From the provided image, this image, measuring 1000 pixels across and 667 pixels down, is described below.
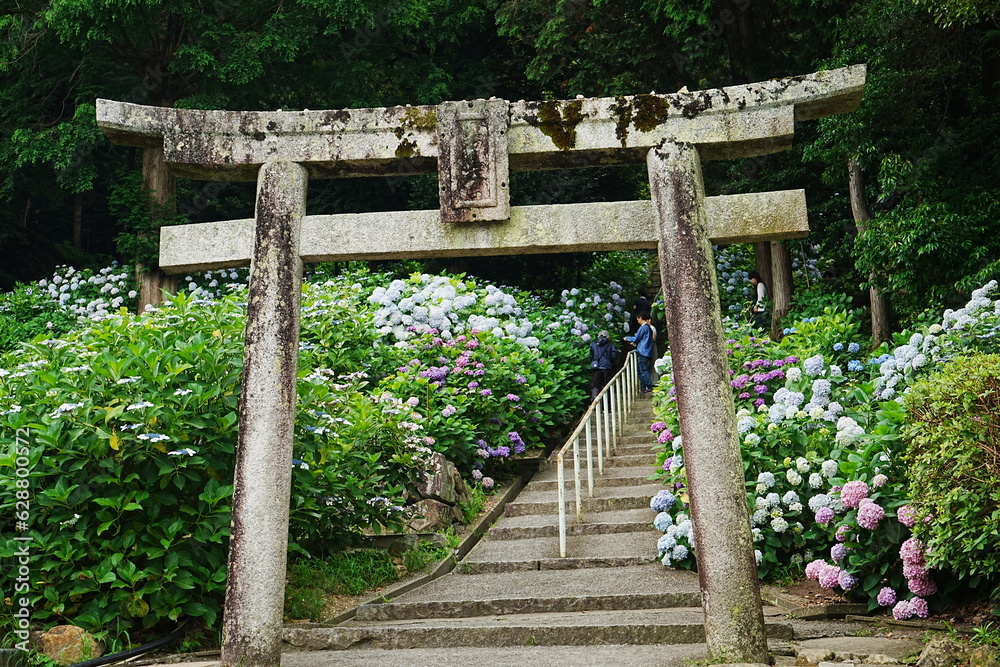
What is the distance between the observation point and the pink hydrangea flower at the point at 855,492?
5824 millimetres

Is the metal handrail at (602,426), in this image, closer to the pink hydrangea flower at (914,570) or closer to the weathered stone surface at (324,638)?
the weathered stone surface at (324,638)

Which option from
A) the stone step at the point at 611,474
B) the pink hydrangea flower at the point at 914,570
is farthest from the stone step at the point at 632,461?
the pink hydrangea flower at the point at 914,570

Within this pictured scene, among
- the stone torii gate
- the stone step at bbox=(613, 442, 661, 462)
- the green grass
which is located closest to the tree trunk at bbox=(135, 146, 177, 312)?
the stone step at bbox=(613, 442, 661, 462)

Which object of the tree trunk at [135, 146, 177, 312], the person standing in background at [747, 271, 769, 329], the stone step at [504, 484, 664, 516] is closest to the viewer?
the stone step at [504, 484, 664, 516]

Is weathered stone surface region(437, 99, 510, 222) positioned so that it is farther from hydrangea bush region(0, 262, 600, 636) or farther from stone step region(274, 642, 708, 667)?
stone step region(274, 642, 708, 667)

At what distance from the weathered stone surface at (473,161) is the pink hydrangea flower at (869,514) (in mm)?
2972

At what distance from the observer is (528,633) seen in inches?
215

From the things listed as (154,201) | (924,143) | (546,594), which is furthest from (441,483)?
(154,201)

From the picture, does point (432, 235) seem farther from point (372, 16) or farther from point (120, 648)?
point (372, 16)

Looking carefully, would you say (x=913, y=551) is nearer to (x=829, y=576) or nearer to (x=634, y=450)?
(x=829, y=576)

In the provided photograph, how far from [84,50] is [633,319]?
427 inches

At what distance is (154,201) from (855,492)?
39.5 ft

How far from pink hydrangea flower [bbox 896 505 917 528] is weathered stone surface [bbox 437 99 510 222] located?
2.99 m

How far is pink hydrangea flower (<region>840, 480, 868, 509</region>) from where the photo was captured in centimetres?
582
